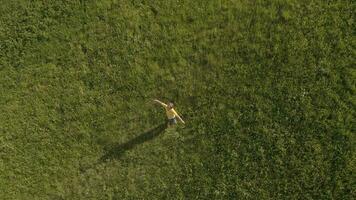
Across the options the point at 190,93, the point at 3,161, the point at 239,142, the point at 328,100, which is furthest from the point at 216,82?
the point at 3,161

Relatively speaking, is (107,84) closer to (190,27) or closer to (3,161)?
(190,27)

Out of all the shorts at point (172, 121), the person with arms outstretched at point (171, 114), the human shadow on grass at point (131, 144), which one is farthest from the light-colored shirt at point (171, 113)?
the human shadow on grass at point (131, 144)

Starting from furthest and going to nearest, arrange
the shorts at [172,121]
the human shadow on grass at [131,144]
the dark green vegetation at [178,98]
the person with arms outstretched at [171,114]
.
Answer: the human shadow on grass at [131,144]
the shorts at [172,121]
the dark green vegetation at [178,98]
the person with arms outstretched at [171,114]

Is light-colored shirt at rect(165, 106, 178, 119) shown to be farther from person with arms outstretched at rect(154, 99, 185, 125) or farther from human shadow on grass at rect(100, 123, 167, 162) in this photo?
human shadow on grass at rect(100, 123, 167, 162)

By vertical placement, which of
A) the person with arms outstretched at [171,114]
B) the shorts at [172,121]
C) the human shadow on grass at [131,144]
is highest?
the person with arms outstretched at [171,114]

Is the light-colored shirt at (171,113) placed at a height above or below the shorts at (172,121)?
above

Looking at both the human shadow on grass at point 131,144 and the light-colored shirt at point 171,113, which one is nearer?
the light-colored shirt at point 171,113

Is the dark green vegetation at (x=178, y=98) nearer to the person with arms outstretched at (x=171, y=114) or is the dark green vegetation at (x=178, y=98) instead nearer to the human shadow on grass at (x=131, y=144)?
the human shadow on grass at (x=131, y=144)

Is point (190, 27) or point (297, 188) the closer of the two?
point (297, 188)
